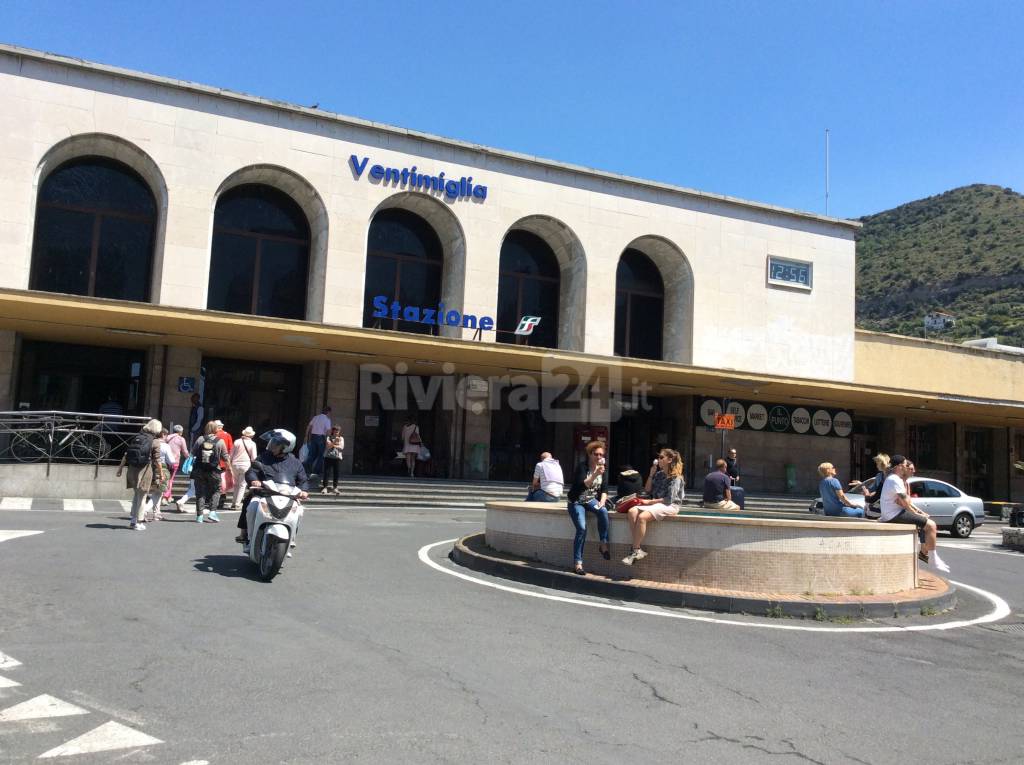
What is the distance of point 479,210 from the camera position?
24453 mm

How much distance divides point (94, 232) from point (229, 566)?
1552 cm

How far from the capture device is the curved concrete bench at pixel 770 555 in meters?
8.99

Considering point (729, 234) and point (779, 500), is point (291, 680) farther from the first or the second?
point (729, 234)

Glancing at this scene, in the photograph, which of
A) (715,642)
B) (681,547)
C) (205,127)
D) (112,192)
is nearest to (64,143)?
(112,192)

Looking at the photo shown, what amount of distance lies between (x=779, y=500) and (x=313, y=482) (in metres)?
13.9

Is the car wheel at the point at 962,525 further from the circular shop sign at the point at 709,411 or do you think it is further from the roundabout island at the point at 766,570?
the roundabout island at the point at 766,570

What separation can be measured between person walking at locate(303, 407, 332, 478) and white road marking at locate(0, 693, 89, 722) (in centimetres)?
1416

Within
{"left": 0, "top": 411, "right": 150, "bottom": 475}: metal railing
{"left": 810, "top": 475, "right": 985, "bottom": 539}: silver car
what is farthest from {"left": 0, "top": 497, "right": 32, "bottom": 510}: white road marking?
{"left": 810, "top": 475, "right": 985, "bottom": 539}: silver car

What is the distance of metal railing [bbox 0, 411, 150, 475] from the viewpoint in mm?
16672

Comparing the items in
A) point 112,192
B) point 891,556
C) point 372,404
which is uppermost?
point 112,192

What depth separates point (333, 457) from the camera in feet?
60.1

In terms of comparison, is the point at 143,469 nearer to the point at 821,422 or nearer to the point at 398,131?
the point at 398,131

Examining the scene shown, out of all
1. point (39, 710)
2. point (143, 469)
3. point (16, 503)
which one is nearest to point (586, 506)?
point (39, 710)

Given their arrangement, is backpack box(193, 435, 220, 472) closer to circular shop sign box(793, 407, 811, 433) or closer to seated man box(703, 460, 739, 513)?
seated man box(703, 460, 739, 513)
